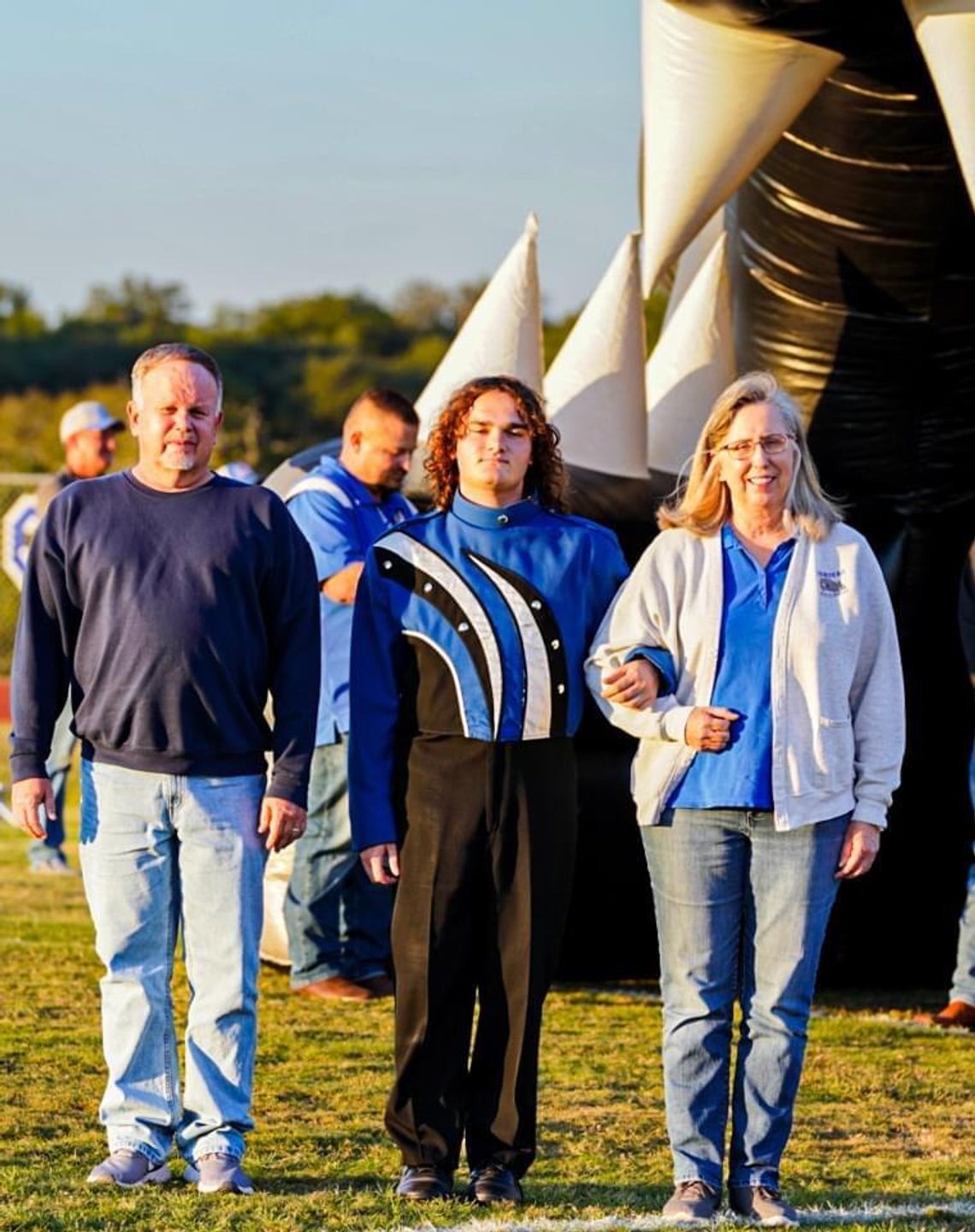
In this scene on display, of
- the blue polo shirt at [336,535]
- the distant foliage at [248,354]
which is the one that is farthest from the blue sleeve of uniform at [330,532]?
the distant foliage at [248,354]

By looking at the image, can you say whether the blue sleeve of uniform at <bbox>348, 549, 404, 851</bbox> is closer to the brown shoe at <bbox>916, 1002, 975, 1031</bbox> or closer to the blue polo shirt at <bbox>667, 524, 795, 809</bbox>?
the blue polo shirt at <bbox>667, 524, 795, 809</bbox>

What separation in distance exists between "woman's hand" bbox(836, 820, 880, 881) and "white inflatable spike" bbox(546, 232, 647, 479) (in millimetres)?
2554

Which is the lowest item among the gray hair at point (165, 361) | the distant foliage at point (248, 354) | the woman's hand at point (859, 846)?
the woman's hand at point (859, 846)

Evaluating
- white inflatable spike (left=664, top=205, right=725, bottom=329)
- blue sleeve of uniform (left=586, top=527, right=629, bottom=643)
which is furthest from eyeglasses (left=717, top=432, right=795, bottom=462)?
white inflatable spike (left=664, top=205, right=725, bottom=329)

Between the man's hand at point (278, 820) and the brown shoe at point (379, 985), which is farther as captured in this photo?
the brown shoe at point (379, 985)

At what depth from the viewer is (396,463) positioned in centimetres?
625

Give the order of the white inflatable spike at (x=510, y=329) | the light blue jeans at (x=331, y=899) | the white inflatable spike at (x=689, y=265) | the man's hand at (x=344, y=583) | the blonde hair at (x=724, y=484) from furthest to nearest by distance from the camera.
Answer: the white inflatable spike at (x=689, y=265) → the white inflatable spike at (x=510, y=329) → the light blue jeans at (x=331, y=899) → the man's hand at (x=344, y=583) → the blonde hair at (x=724, y=484)

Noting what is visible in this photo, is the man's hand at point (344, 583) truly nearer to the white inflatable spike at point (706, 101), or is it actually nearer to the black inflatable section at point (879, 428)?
the black inflatable section at point (879, 428)

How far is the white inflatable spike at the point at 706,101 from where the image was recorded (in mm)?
4953

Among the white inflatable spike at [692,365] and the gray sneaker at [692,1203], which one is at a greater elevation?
the white inflatable spike at [692,365]

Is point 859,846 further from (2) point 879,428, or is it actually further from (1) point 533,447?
(2) point 879,428

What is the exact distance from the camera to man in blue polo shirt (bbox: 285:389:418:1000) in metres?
6.23

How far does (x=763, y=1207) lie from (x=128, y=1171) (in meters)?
1.19

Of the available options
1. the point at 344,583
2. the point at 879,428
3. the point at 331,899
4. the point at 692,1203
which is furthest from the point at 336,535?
the point at 692,1203
